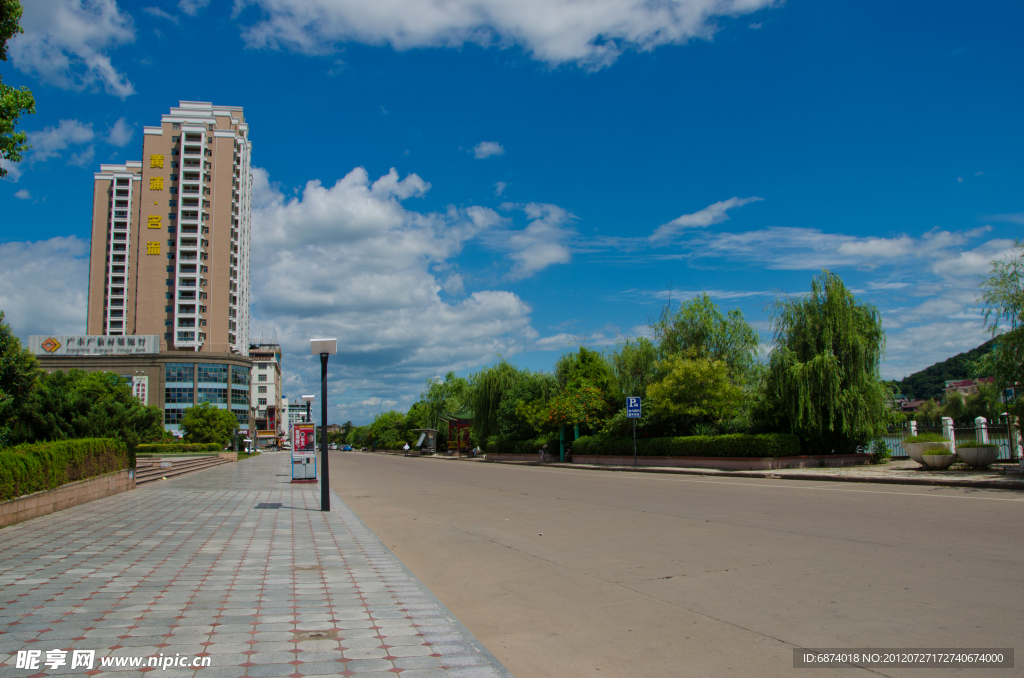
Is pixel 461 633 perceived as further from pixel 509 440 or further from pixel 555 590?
pixel 509 440

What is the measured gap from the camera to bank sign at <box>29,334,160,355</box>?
94.6 m

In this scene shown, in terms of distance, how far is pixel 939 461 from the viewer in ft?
67.3

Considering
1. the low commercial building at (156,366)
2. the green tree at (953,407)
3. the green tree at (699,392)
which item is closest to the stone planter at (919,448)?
the green tree at (699,392)

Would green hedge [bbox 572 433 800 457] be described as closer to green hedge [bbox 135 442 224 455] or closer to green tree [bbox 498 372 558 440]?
green tree [bbox 498 372 558 440]

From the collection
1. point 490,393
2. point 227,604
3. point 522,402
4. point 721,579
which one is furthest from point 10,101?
point 490,393

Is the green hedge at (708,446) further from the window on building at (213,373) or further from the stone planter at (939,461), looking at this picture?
the window on building at (213,373)

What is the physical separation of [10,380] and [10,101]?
20.1 meters

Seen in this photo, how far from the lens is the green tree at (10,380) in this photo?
25000 millimetres

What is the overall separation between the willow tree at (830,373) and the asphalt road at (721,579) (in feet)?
35.8

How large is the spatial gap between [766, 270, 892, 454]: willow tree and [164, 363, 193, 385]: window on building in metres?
95.4

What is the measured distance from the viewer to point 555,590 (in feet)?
22.7

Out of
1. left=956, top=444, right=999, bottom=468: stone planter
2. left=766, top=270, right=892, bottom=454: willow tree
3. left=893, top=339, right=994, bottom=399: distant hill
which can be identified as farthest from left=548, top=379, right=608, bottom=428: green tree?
left=893, top=339, right=994, bottom=399: distant hill

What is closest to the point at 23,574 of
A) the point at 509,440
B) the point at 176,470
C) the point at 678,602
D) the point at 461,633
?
the point at 461,633

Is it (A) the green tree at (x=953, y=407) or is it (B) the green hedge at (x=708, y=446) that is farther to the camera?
(A) the green tree at (x=953, y=407)
